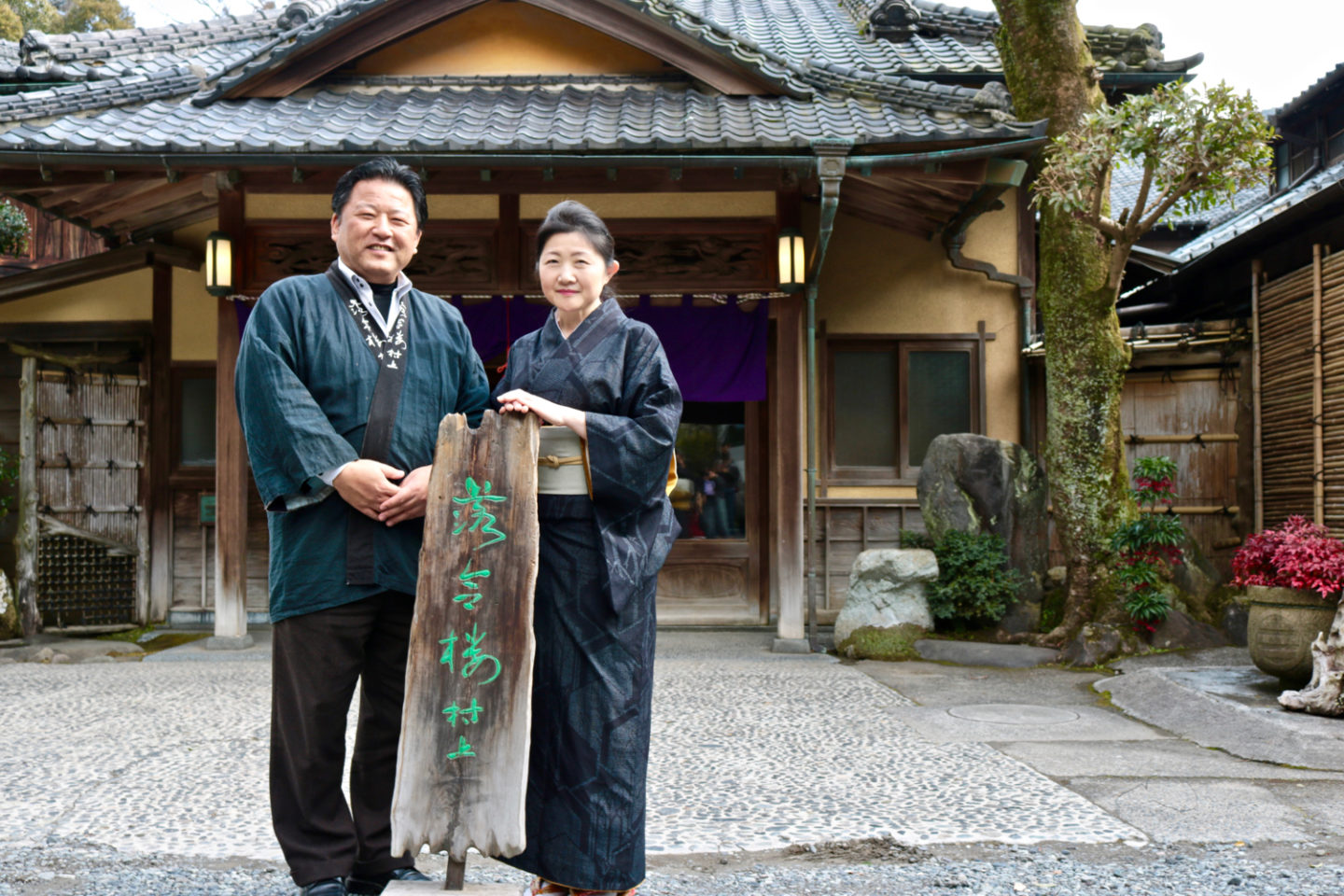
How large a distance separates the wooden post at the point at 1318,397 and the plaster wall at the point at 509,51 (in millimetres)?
5643

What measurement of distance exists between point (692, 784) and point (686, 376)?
450 centimetres

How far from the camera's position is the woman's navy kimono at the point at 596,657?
253cm

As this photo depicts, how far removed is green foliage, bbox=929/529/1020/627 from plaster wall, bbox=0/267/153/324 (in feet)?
24.3

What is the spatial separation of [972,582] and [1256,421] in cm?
339

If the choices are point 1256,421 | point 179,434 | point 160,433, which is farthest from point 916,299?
point 160,433

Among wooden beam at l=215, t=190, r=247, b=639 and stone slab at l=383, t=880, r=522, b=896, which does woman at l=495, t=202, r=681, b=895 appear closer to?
stone slab at l=383, t=880, r=522, b=896

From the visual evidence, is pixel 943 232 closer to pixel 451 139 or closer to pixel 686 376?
pixel 686 376

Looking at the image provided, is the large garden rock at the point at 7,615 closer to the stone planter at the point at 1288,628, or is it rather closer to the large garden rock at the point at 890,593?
the large garden rock at the point at 890,593

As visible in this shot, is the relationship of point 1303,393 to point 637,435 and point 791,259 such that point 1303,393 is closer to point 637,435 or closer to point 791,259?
point 791,259

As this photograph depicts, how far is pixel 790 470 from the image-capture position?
776 cm

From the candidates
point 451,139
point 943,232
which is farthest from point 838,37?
point 451,139

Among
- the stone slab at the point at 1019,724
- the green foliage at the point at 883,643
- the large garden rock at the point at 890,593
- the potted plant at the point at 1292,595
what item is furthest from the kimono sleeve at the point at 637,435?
the large garden rock at the point at 890,593

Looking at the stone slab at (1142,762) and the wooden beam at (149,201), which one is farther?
the wooden beam at (149,201)

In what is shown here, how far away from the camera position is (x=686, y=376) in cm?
820
